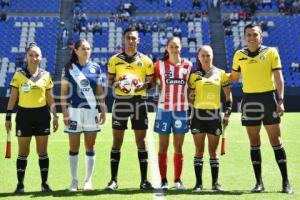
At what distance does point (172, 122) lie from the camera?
24.8 ft

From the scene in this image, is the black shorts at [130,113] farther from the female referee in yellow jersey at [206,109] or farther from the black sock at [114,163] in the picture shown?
the female referee in yellow jersey at [206,109]

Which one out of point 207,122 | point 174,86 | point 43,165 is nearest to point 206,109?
point 207,122

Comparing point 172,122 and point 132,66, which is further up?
point 132,66

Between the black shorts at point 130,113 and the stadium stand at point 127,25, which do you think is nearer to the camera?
the black shorts at point 130,113

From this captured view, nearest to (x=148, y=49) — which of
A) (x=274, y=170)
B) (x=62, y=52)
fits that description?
(x=62, y=52)

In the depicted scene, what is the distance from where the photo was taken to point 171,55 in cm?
761

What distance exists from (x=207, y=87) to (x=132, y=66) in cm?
111

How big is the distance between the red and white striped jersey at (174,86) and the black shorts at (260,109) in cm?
86

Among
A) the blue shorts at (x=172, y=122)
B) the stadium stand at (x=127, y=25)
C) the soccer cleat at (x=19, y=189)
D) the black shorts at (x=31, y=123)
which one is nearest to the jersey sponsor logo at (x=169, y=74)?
the blue shorts at (x=172, y=122)

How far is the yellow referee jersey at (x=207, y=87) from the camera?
7.55 m

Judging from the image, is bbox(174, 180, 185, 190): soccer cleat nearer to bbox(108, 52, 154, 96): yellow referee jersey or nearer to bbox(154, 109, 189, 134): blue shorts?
bbox(154, 109, 189, 134): blue shorts

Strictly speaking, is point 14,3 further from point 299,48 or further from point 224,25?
point 299,48

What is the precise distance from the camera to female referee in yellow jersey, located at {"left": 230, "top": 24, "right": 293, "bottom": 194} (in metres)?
7.38

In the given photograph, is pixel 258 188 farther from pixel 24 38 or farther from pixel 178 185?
pixel 24 38
